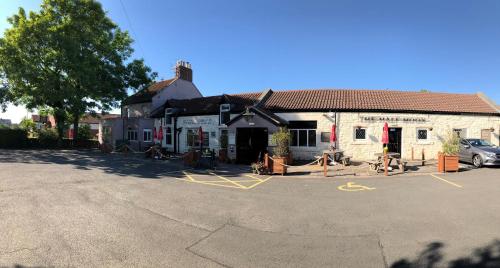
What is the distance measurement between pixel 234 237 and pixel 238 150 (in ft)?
48.7

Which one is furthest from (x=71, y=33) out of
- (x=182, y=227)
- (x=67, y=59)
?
(x=182, y=227)

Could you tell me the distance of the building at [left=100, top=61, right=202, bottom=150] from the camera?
3070 cm

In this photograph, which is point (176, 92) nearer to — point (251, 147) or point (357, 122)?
point (251, 147)

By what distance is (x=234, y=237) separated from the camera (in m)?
5.75

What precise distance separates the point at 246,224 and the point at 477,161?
53.9 ft

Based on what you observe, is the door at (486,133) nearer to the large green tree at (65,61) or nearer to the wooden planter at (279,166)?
the wooden planter at (279,166)

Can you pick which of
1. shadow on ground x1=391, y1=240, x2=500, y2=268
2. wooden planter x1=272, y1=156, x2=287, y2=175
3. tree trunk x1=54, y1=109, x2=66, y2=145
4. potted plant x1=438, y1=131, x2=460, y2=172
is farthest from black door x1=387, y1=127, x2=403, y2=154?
tree trunk x1=54, y1=109, x2=66, y2=145

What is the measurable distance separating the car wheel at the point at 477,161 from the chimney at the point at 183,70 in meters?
28.8

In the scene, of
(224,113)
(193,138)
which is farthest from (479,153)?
(193,138)

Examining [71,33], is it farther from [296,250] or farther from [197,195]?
[296,250]

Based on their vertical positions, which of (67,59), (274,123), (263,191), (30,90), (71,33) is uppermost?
(71,33)

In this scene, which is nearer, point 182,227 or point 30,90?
point 182,227

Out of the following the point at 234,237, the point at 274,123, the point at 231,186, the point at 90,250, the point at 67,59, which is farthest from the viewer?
the point at 67,59

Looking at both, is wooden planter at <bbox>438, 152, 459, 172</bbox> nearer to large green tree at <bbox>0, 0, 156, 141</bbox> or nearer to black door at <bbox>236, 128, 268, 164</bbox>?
black door at <bbox>236, 128, 268, 164</bbox>
